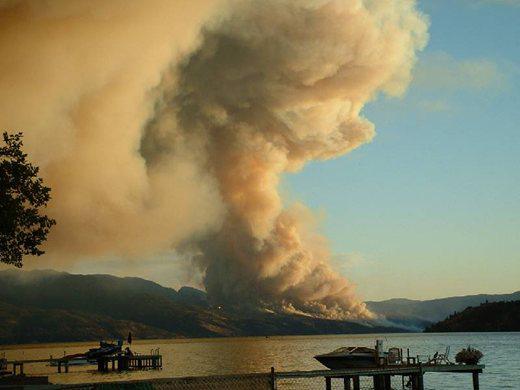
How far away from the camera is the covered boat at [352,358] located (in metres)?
76.2

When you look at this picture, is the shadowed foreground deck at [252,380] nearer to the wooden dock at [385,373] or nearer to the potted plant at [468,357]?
the wooden dock at [385,373]

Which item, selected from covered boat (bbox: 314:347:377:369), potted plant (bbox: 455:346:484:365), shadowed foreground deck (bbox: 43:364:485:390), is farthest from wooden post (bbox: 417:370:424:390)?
covered boat (bbox: 314:347:377:369)

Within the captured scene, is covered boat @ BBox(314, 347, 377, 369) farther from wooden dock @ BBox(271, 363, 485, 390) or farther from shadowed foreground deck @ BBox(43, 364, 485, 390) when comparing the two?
shadowed foreground deck @ BBox(43, 364, 485, 390)

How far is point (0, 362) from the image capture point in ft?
304

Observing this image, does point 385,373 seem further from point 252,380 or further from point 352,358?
point 352,358

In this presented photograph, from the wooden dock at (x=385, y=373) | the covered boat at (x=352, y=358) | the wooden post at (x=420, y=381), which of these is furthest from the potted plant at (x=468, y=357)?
the covered boat at (x=352, y=358)

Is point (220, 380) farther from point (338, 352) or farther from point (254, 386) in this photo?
point (338, 352)

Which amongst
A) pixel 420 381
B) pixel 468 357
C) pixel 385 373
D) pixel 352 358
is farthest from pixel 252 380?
pixel 352 358

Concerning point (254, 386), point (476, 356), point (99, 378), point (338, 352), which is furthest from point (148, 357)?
point (254, 386)

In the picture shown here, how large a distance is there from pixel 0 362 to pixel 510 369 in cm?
9930

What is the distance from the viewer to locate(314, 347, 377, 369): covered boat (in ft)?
250

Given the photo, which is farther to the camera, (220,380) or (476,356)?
(476,356)

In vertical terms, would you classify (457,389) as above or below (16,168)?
below

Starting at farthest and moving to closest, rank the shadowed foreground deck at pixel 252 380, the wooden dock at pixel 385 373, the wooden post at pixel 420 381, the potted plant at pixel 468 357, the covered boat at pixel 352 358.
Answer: the covered boat at pixel 352 358 < the potted plant at pixel 468 357 < the wooden post at pixel 420 381 < the wooden dock at pixel 385 373 < the shadowed foreground deck at pixel 252 380
